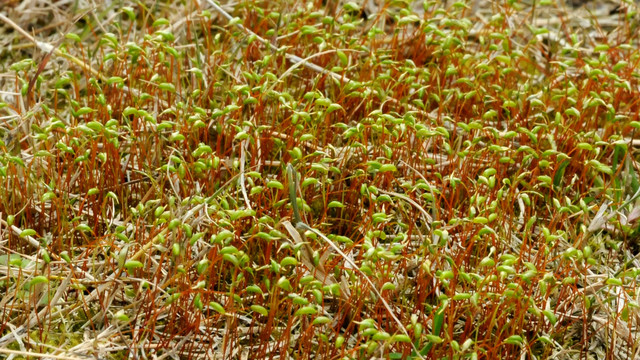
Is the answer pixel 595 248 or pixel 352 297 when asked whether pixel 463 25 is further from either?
pixel 352 297

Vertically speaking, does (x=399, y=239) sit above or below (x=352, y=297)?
above

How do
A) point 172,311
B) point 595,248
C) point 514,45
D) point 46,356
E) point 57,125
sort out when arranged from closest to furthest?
point 46,356
point 172,311
point 57,125
point 595,248
point 514,45

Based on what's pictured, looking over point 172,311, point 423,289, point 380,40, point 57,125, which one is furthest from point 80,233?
point 380,40

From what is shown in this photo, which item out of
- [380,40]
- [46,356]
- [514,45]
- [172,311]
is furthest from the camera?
[514,45]

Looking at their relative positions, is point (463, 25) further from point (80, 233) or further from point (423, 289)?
point (80, 233)

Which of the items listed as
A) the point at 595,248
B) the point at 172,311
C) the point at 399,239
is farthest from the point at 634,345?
the point at 172,311

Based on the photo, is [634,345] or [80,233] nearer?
[634,345]

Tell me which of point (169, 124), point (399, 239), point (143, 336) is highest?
point (169, 124)
